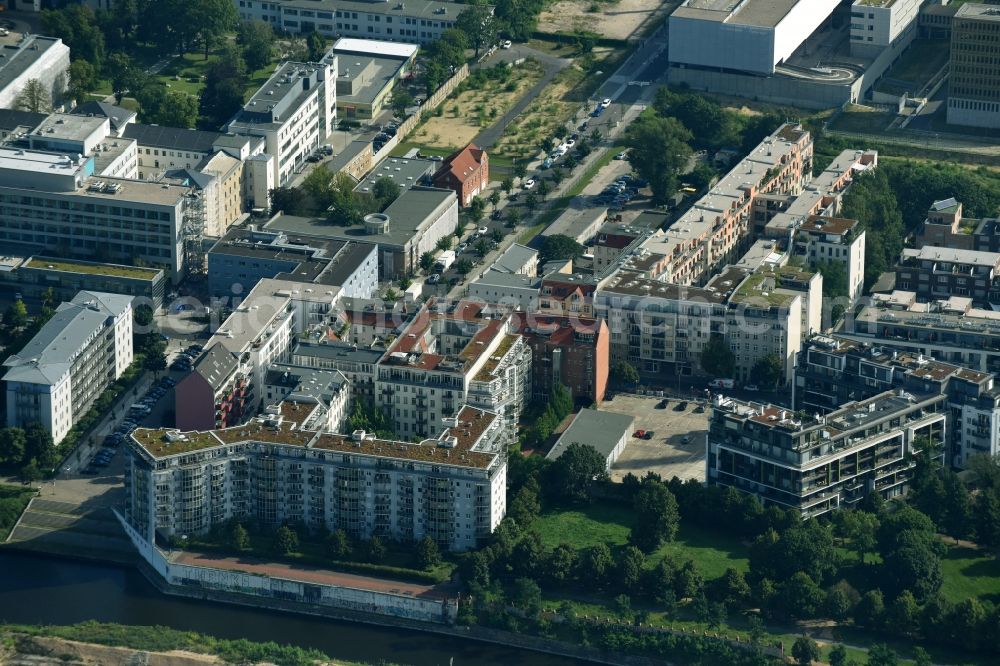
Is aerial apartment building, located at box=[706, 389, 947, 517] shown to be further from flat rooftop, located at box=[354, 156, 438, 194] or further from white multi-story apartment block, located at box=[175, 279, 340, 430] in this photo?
flat rooftop, located at box=[354, 156, 438, 194]

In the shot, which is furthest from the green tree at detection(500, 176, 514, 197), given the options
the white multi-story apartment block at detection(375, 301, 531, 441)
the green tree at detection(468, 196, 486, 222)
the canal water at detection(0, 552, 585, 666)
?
the canal water at detection(0, 552, 585, 666)

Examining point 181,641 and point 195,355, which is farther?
point 195,355

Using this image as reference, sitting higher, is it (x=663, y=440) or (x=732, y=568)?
(x=663, y=440)

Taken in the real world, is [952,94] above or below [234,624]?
above

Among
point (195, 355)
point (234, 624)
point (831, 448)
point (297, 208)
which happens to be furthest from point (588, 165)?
point (234, 624)

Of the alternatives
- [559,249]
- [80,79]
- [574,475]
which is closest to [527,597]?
[574,475]

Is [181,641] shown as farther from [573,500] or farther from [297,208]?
[297,208]

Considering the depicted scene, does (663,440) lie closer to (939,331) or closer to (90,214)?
(939,331)

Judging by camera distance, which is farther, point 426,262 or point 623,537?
point 426,262
